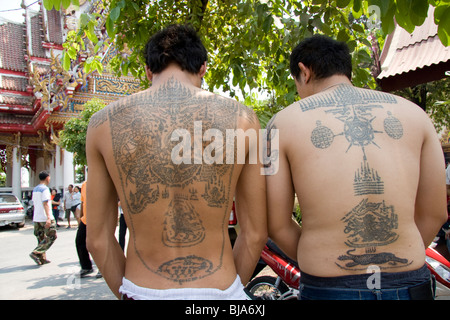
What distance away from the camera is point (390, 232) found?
158 cm

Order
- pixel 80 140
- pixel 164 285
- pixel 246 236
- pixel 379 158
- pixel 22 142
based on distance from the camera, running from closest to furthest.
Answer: pixel 164 285, pixel 379 158, pixel 246 236, pixel 80 140, pixel 22 142

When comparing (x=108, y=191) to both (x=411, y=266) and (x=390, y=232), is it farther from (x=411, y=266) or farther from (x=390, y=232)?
(x=411, y=266)

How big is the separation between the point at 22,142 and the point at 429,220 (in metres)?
18.3

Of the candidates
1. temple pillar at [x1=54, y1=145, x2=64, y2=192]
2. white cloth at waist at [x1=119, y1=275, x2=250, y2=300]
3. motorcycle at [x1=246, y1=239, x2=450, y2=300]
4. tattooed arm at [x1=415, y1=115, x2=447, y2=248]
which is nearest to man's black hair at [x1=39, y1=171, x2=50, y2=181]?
motorcycle at [x1=246, y1=239, x2=450, y2=300]

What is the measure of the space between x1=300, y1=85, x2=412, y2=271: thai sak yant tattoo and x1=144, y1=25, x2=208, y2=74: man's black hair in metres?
0.66

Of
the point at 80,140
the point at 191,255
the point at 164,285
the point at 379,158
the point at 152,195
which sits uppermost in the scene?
the point at 80,140

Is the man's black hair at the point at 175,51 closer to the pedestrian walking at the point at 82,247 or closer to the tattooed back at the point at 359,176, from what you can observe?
the tattooed back at the point at 359,176

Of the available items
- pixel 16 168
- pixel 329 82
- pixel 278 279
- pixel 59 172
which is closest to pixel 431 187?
pixel 329 82

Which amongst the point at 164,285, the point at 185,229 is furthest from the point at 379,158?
the point at 164,285

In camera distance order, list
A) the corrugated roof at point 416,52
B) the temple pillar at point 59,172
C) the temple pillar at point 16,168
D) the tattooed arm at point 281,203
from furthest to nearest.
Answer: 1. the temple pillar at point 16,168
2. the temple pillar at point 59,172
3. the corrugated roof at point 416,52
4. the tattooed arm at point 281,203

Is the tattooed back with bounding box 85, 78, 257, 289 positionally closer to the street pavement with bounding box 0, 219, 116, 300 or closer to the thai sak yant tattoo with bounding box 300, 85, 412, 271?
the thai sak yant tattoo with bounding box 300, 85, 412, 271

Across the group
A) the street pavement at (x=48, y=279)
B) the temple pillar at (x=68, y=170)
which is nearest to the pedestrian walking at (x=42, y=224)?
the street pavement at (x=48, y=279)

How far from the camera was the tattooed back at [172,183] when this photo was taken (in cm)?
155

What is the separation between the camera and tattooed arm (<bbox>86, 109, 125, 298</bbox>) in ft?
5.50
